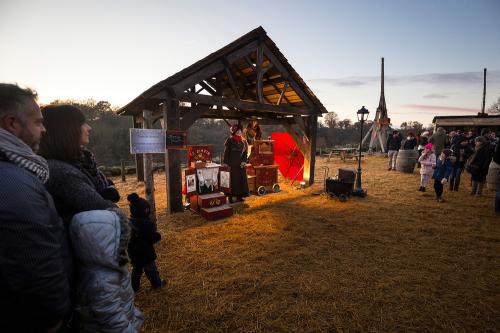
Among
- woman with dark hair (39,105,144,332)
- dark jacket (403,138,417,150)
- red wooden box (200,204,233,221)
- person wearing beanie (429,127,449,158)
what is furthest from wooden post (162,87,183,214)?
dark jacket (403,138,417,150)

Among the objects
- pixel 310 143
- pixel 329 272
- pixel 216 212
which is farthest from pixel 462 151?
pixel 216 212

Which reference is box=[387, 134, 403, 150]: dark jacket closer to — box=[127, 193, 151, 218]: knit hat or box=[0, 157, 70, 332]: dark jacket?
box=[127, 193, 151, 218]: knit hat

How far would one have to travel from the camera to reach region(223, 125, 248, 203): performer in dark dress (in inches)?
270

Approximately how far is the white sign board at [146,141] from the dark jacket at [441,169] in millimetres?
8069

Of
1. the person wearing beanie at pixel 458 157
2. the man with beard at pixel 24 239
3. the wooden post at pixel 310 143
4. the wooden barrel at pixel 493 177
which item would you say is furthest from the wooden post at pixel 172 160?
the wooden barrel at pixel 493 177

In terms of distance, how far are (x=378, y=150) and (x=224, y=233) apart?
80.6ft

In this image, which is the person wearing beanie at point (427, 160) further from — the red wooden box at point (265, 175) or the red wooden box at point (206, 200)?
the red wooden box at point (206, 200)

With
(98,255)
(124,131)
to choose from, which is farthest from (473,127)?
(124,131)

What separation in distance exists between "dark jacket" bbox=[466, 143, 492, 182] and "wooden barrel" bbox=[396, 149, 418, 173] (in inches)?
195

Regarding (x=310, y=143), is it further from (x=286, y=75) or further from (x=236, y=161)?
(x=236, y=161)

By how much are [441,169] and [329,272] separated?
6192 mm

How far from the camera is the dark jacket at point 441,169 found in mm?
7266

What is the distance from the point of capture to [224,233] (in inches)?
202

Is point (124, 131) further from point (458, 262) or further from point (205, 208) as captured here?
point (458, 262)
